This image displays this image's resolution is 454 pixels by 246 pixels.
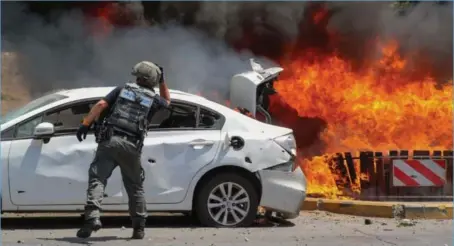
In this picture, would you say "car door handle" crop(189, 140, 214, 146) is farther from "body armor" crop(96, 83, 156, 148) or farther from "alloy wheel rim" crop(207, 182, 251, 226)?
"body armor" crop(96, 83, 156, 148)

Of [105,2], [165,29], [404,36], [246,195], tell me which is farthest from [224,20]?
[246,195]

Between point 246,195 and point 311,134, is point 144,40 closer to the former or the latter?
point 311,134

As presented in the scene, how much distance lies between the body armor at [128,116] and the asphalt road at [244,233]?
942mm

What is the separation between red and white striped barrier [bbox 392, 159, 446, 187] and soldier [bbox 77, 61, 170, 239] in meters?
4.11

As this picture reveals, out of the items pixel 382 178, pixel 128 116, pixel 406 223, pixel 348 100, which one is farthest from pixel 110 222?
pixel 348 100

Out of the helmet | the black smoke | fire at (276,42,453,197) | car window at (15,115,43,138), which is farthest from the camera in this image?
the black smoke

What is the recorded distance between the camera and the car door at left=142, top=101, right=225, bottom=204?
746 centimetres

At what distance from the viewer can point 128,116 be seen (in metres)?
6.54

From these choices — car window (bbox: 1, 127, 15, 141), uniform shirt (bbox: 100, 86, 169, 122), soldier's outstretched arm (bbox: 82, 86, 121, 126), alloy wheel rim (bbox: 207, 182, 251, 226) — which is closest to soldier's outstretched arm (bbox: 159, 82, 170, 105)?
uniform shirt (bbox: 100, 86, 169, 122)

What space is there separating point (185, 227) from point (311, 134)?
504 centimetres

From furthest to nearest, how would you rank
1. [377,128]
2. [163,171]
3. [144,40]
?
[144,40]
[377,128]
[163,171]

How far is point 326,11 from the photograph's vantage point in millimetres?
12930

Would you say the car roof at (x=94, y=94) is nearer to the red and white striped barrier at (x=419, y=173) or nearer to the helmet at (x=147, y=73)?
the helmet at (x=147, y=73)

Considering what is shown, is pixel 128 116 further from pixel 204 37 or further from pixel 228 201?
pixel 204 37
